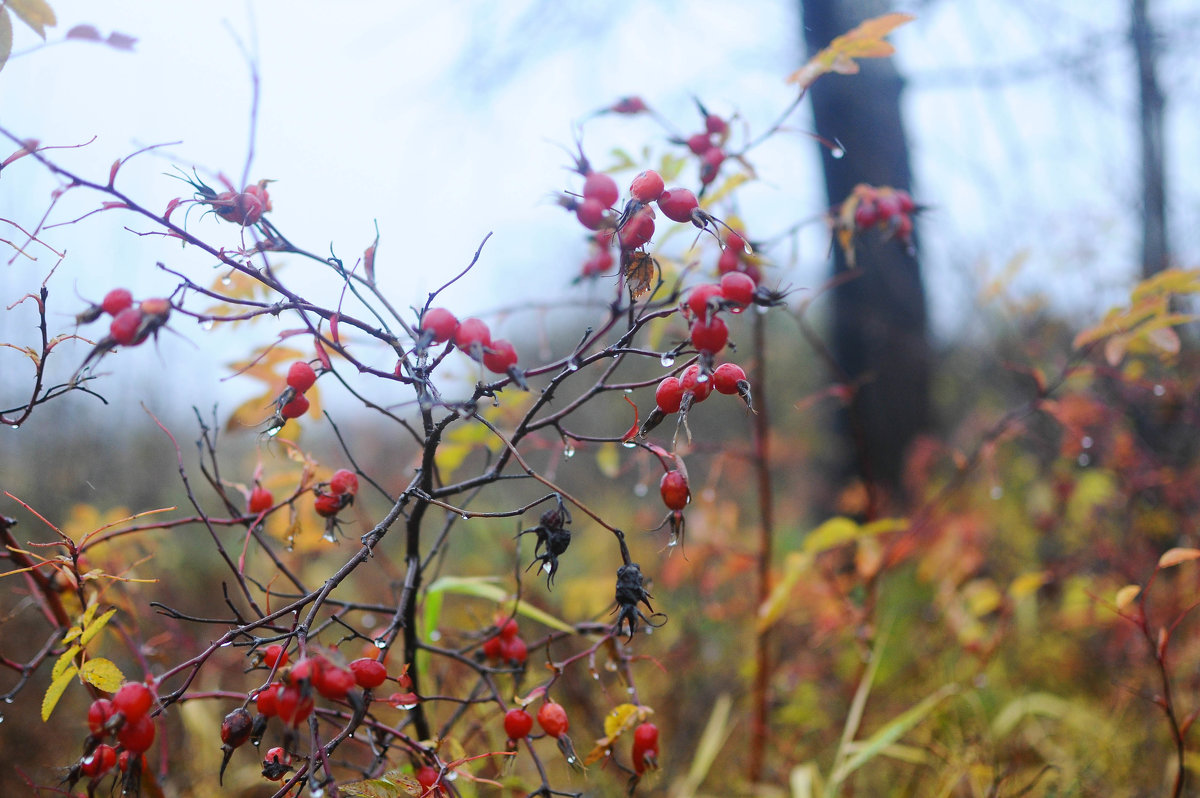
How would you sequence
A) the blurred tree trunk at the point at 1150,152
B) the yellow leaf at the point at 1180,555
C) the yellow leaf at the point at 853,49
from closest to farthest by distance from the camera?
the yellow leaf at the point at 1180,555 < the yellow leaf at the point at 853,49 < the blurred tree trunk at the point at 1150,152

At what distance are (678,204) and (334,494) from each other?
0.45 metres

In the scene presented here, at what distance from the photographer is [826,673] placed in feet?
6.50

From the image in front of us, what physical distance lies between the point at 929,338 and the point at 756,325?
192 centimetres

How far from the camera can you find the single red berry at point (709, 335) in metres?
0.58

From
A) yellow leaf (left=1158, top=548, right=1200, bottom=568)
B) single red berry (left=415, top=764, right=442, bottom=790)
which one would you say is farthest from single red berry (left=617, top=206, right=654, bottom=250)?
yellow leaf (left=1158, top=548, right=1200, bottom=568)

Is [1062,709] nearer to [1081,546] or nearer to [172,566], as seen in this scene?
[1081,546]

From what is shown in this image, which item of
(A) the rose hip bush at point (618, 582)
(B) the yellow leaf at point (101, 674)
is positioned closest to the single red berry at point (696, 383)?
(A) the rose hip bush at point (618, 582)

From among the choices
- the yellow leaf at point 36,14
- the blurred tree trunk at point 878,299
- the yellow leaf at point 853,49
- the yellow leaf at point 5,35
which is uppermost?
the yellow leaf at point 36,14

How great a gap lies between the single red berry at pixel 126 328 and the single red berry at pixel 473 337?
0.78ft

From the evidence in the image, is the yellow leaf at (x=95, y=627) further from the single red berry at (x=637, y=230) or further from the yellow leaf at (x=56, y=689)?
the single red berry at (x=637, y=230)

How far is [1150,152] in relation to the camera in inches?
84.0

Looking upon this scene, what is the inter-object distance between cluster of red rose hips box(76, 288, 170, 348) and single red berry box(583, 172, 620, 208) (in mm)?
384

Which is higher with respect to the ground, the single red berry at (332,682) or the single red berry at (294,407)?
the single red berry at (294,407)

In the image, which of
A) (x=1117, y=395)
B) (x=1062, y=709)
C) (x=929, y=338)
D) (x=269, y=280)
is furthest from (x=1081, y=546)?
(x=269, y=280)
